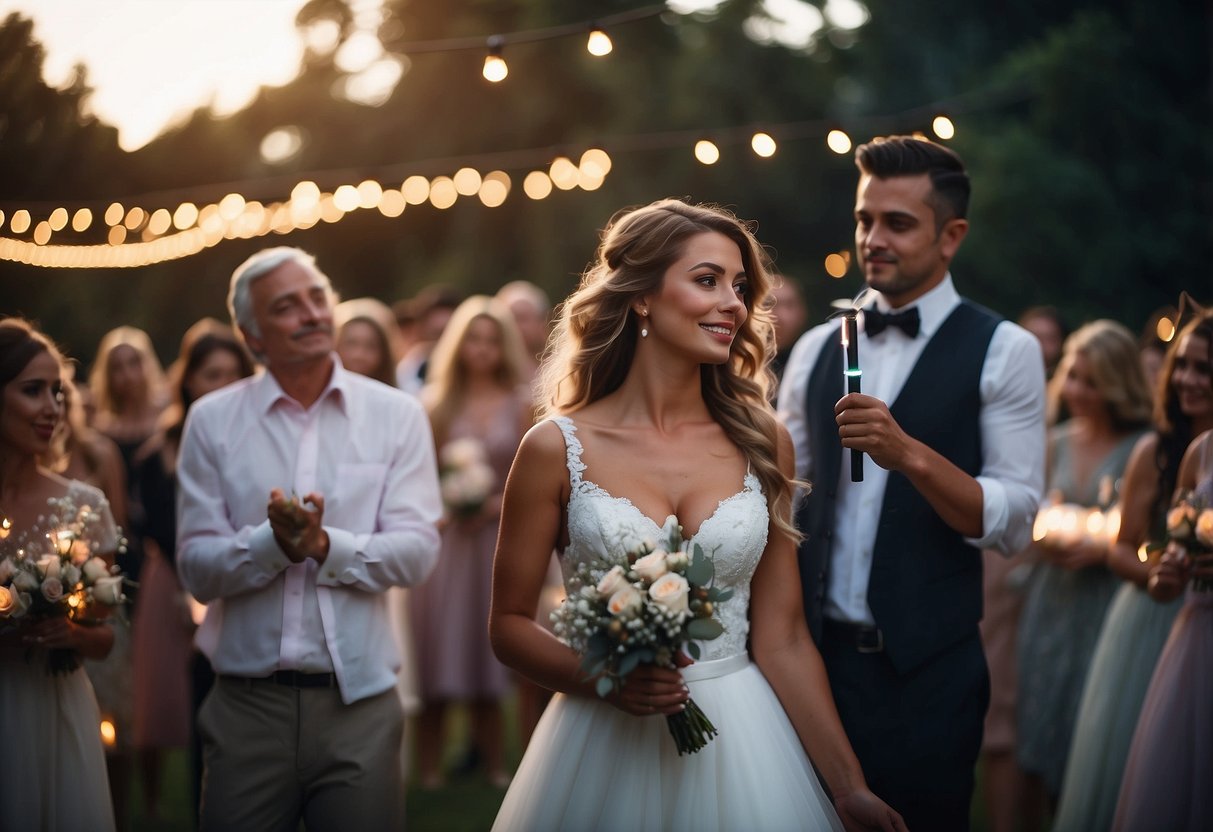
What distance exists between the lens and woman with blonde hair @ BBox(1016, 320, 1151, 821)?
6559mm

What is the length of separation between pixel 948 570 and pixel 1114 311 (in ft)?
41.0

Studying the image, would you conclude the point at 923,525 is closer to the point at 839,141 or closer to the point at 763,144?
the point at 839,141

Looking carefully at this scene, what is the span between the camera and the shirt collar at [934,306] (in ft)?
14.6

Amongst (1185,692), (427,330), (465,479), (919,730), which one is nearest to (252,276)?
(919,730)

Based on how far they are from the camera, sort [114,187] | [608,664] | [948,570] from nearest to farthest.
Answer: [608,664]
[948,570]
[114,187]

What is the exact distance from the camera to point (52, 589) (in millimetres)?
4062

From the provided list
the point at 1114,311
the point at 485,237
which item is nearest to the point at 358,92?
the point at 485,237

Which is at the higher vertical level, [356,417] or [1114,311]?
[1114,311]

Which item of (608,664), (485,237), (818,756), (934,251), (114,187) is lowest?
(818,756)

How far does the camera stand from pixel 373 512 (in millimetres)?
4566

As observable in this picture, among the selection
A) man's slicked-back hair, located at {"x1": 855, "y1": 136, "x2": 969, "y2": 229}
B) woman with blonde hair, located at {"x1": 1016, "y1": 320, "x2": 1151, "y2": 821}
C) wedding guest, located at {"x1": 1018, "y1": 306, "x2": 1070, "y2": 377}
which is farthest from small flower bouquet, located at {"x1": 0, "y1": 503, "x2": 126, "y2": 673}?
wedding guest, located at {"x1": 1018, "y1": 306, "x2": 1070, "y2": 377}

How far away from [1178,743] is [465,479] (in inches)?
172

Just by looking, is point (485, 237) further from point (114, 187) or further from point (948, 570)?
point (948, 570)

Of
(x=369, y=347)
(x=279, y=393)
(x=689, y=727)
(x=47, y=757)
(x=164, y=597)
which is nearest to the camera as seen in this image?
(x=689, y=727)
